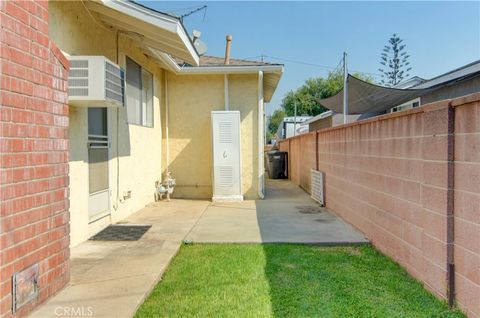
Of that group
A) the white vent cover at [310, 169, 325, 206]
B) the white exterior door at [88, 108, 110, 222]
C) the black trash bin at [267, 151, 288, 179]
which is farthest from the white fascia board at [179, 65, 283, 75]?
the black trash bin at [267, 151, 288, 179]

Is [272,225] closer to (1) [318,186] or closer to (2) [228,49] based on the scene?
(1) [318,186]

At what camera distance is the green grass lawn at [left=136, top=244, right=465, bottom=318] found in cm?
307

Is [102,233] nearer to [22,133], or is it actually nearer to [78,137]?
[78,137]

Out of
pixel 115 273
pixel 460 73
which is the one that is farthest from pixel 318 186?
pixel 115 273

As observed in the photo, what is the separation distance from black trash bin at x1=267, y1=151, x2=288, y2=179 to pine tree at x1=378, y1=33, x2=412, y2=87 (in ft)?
84.6

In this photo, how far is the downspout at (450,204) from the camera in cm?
306

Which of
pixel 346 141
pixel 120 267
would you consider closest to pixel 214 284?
pixel 120 267

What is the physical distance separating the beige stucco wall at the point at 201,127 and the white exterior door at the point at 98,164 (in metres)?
3.74

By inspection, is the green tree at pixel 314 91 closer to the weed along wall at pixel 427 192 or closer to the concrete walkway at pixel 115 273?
the weed along wall at pixel 427 192

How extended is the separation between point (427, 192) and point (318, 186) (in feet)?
18.0

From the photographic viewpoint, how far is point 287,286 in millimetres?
3598

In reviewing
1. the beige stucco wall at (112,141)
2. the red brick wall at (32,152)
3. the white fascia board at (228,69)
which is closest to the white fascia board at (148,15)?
the beige stucco wall at (112,141)

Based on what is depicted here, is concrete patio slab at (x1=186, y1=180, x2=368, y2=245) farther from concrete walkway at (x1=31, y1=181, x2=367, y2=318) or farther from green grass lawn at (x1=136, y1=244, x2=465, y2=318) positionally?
green grass lawn at (x1=136, y1=244, x2=465, y2=318)

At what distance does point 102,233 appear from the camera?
5770mm
